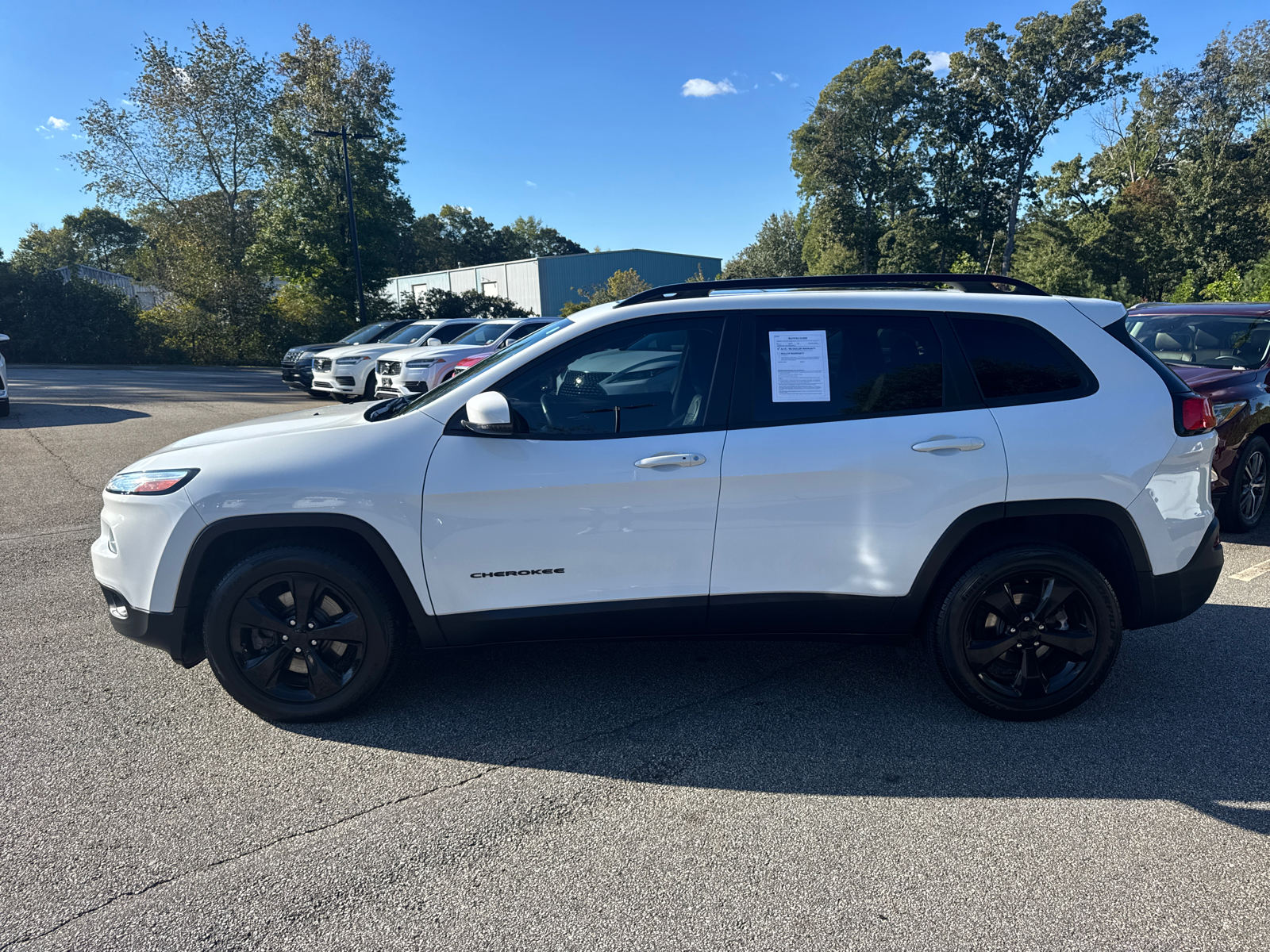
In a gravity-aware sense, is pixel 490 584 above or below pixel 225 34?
below

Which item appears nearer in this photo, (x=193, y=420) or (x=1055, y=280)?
(x=193, y=420)

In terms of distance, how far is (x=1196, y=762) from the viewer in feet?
10.0

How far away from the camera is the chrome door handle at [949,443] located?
321cm

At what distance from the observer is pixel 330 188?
33250mm

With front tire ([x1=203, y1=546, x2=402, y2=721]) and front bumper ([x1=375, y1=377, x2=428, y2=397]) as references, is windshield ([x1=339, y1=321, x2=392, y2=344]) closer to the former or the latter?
front bumper ([x1=375, y1=377, x2=428, y2=397])

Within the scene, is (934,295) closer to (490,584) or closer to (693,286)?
(693,286)

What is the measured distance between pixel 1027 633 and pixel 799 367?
1463 millimetres

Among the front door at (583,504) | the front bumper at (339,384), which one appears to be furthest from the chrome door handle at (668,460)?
the front bumper at (339,384)

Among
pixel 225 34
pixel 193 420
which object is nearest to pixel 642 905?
pixel 193 420

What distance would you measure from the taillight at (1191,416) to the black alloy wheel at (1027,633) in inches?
27.8

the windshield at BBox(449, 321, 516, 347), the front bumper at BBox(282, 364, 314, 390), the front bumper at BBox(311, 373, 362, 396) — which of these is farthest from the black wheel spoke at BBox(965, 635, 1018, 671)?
the front bumper at BBox(282, 364, 314, 390)

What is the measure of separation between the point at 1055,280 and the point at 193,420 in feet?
127

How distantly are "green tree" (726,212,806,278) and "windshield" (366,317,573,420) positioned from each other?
6491 cm

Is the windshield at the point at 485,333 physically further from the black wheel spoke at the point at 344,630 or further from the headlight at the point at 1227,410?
the black wheel spoke at the point at 344,630
